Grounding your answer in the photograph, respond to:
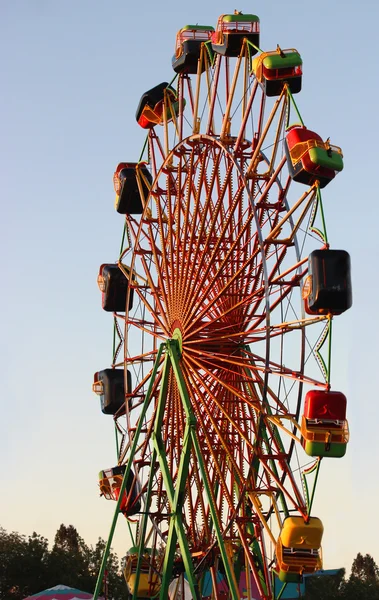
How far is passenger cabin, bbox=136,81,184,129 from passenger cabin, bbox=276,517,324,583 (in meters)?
14.0

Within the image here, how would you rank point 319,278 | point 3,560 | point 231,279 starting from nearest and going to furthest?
point 319,278 < point 231,279 < point 3,560

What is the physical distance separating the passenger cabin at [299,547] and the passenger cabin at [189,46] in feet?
47.5

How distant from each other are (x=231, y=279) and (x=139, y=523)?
8.66 m

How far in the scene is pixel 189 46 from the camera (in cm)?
3522

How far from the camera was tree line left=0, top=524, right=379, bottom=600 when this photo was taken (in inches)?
2409

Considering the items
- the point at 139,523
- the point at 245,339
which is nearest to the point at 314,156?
the point at 245,339

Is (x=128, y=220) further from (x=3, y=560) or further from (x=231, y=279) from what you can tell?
(x=3, y=560)

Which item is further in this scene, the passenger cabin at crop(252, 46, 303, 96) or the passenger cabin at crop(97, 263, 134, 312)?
the passenger cabin at crop(97, 263, 134, 312)

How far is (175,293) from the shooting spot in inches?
1280

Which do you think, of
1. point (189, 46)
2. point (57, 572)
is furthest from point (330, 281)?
point (57, 572)

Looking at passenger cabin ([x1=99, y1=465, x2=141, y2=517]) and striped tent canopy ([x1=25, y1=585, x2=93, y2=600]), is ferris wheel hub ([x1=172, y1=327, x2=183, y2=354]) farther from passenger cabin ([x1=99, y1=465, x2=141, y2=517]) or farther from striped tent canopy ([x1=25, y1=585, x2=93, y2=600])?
striped tent canopy ([x1=25, y1=585, x2=93, y2=600])

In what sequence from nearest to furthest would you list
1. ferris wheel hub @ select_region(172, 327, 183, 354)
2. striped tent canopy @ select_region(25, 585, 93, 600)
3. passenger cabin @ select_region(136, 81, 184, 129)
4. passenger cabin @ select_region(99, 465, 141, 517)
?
ferris wheel hub @ select_region(172, 327, 183, 354) → passenger cabin @ select_region(99, 465, 141, 517) → passenger cabin @ select_region(136, 81, 184, 129) → striped tent canopy @ select_region(25, 585, 93, 600)

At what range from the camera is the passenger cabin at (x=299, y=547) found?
2777 centimetres

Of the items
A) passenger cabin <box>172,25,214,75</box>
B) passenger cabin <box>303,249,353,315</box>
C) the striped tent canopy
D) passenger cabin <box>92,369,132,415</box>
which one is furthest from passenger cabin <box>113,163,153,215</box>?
the striped tent canopy
